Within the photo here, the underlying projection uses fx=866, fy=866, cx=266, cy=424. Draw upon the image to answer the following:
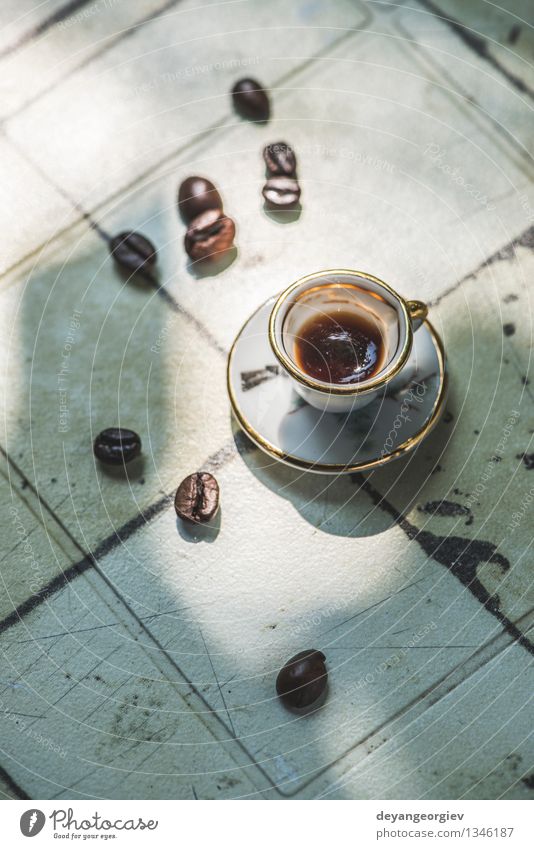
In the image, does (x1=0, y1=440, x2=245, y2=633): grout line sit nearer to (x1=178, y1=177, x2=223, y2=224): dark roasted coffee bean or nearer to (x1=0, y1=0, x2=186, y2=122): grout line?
(x1=178, y1=177, x2=223, y2=224): dark roasted coffee bean

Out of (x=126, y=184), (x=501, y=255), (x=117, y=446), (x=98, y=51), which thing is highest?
(x=98, y=51)

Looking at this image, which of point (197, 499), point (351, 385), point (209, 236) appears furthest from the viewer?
point (209, 236)

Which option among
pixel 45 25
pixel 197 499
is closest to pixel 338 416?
pixel 197 499

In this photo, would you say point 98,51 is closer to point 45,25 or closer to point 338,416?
point 45,25

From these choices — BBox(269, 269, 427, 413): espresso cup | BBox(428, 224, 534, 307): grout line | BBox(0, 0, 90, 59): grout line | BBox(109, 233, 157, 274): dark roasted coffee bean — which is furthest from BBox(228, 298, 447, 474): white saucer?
BBox(0, 0, 90, 59): grout line

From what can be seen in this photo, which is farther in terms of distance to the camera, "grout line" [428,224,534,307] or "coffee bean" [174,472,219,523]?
"grout line" [428,224,534,307]
